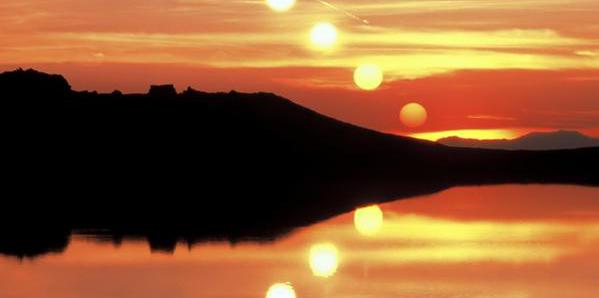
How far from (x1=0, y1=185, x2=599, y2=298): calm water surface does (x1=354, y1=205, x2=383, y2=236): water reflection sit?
0.10 meters

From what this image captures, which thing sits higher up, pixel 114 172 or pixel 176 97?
pixel 176 97

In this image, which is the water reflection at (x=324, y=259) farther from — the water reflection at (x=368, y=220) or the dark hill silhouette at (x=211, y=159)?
the dark hill silhouette at (x=211, y=159)

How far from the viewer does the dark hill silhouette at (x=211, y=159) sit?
9962 cm

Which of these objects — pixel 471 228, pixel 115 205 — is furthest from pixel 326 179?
pixel 471 228

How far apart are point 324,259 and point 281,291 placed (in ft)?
33.7

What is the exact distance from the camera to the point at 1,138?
419 ft

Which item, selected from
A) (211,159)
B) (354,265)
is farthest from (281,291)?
(211,159)

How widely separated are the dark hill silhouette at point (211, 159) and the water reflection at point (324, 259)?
24.1 meters

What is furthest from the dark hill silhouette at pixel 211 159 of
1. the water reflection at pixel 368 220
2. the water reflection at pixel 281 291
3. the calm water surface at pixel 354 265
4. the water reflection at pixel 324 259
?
the water reflection at pixel 281 291

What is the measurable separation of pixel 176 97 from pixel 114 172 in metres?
25.1

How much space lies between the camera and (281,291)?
43750 millimetres

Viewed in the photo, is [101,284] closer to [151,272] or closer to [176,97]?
A: [151,272]

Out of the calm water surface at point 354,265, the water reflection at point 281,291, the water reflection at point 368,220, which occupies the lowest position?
the water reflection at point 281,291

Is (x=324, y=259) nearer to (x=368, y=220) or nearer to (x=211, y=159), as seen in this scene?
(x=368, y=220)
